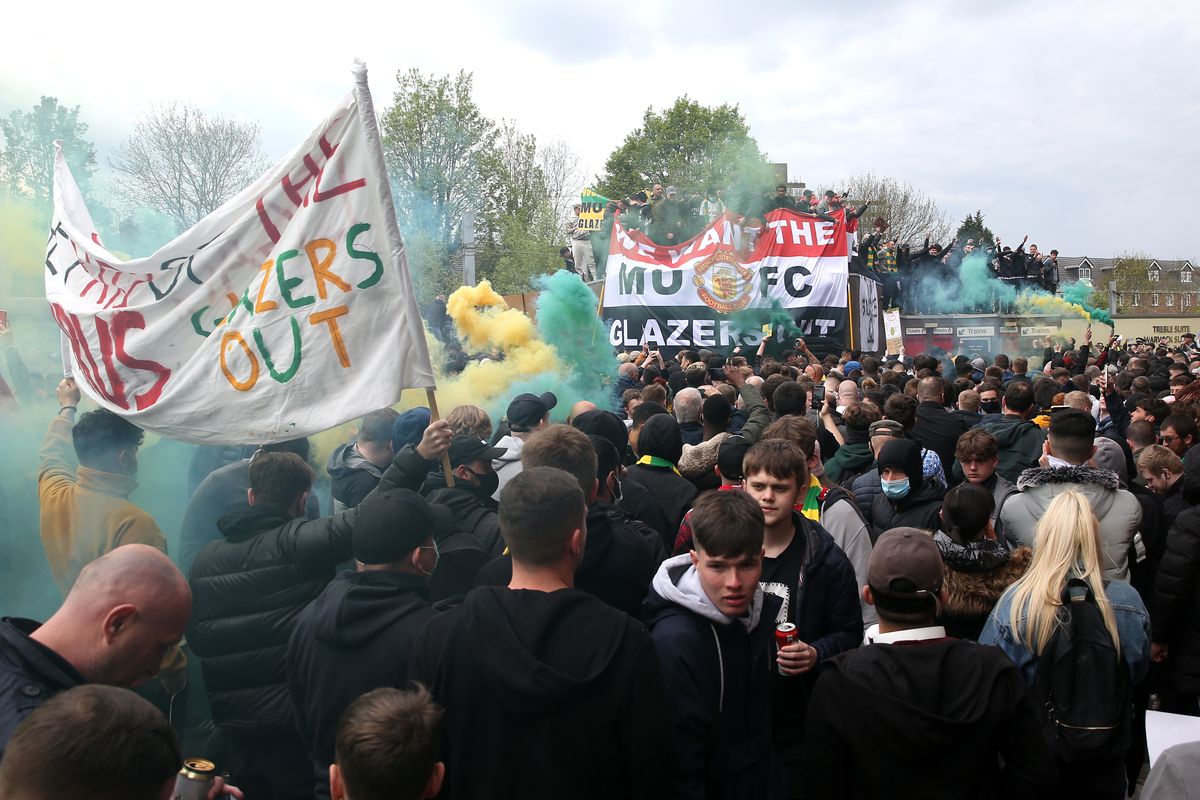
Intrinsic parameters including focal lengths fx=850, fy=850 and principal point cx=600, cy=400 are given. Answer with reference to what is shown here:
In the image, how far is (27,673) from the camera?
2.04 meters

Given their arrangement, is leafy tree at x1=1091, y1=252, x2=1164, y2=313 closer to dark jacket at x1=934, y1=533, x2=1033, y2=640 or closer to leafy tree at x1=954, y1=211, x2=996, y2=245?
leafy tree at x1=954, y1=211, x2=996, y2=245

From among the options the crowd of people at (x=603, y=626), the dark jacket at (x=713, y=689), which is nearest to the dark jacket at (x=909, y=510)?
the crowd of people at (x=603, y=626)

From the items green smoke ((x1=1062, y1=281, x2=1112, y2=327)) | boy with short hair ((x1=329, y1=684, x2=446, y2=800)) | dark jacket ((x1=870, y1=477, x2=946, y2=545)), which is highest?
green smoke ((x1=1062, y1=281, x2=1112, y2=327))

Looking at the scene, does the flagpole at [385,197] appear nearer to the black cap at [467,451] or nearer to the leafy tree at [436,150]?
the black cap at [467,451]

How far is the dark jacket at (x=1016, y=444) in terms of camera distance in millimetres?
6383

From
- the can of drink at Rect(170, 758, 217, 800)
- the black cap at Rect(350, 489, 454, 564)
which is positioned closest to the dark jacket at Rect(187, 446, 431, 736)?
the black cap at Rect(350, 489, 454, 564)

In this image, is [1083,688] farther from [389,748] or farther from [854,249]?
[854,249]

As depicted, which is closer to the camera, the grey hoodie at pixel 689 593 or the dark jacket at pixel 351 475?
the grey hoodie at pixel 689 593

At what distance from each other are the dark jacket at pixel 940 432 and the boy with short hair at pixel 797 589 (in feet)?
11.9

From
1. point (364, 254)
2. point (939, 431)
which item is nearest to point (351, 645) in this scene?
point (364, 254)

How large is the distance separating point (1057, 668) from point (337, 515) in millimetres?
2795

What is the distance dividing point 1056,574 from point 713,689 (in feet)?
4.79

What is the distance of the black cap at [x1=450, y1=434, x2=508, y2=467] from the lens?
14.7 ft

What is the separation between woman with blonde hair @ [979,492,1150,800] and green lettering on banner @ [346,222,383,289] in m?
3.07
